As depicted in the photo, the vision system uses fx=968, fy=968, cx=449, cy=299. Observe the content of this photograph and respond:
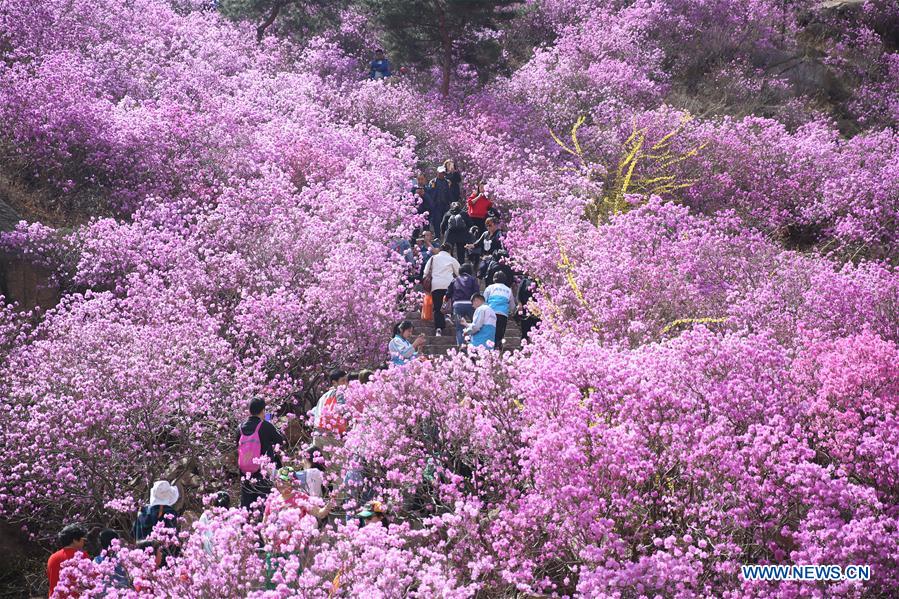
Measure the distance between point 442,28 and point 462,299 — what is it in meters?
16.7

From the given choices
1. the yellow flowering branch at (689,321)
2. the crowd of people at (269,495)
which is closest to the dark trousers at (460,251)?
the yellow flowering branch at (689,321)

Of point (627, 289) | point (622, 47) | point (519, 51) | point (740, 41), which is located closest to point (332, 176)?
point (627, 289)

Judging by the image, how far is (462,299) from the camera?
59.2 feet

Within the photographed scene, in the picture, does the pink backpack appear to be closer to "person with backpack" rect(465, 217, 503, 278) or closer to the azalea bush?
the azalea bush

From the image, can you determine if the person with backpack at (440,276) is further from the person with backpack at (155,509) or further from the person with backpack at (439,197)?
the person with backpack at (155,509)

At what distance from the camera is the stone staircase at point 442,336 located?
19141 millimetres

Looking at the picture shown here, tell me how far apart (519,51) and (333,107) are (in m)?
12.0

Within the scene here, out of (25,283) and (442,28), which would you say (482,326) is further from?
(442,28)

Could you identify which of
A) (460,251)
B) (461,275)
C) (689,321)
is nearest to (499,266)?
(461,275)

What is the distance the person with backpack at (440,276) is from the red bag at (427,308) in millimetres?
431

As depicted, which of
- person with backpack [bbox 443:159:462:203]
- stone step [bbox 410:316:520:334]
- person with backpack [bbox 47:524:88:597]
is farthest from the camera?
person with backpack [bbox 443:159:462:203]

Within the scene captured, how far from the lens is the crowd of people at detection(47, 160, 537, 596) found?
11.0m

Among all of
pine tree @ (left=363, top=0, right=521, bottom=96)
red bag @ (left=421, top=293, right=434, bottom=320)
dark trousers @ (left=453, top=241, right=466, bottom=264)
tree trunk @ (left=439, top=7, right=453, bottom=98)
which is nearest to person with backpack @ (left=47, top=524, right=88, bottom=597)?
red bag @ (left=421, top=293, right=434, bottom=320)

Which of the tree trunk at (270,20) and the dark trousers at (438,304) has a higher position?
the tree trunk at (270,20)
